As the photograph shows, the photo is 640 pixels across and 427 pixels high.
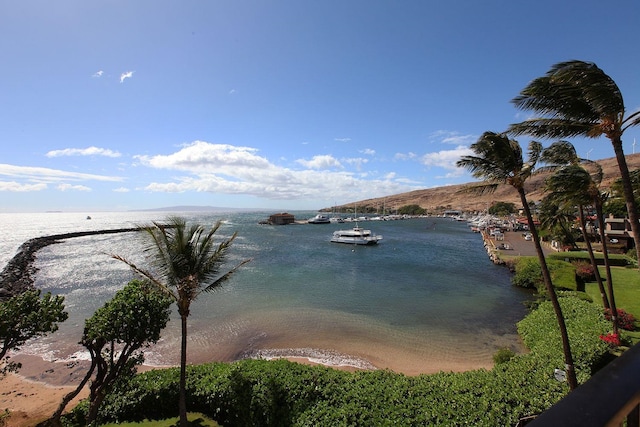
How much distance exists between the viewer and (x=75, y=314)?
23594mm

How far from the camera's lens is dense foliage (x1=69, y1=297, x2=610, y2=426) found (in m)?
7.91

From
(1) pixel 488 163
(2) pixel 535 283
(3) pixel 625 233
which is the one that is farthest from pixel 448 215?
(1) pixel 488 163

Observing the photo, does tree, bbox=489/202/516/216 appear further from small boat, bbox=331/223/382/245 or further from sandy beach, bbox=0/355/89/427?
sandy beach, bbox=0/355/89/427

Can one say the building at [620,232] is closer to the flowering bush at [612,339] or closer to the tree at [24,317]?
the flowering bush at [612,339]

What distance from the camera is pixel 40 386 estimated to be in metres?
14.0

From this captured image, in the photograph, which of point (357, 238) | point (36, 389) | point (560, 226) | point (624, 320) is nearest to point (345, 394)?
point (36, 389)

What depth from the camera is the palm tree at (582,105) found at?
7.14 m

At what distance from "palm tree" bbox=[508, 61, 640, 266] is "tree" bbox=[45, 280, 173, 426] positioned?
1273 centimetres

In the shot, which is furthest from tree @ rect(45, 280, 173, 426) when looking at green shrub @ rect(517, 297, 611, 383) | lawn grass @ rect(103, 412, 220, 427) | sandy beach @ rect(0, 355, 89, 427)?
green shrub @ rect(517, 297, 611, 383)

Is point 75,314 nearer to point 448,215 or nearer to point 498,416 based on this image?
point 498,416

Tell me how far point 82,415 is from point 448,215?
175 m

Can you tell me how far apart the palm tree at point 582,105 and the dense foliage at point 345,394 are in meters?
5.20

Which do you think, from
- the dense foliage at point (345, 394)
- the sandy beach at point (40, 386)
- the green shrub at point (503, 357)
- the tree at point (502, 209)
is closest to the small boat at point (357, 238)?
the sandy beach at point (40, 386)

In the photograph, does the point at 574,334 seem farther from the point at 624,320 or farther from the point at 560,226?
the point at 560,226
